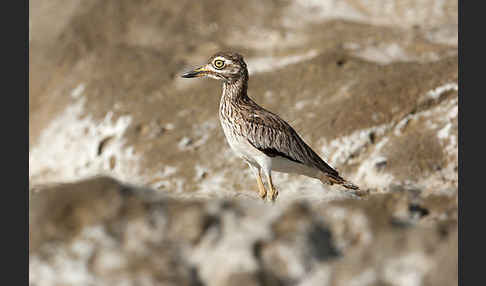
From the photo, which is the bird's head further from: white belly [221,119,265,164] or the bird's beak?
white belly [221,119,265,164]

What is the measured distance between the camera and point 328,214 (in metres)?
9.09

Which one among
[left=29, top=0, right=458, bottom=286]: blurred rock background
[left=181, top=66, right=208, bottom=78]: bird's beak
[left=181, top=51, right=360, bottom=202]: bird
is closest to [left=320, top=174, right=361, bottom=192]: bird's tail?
[left=181, top=51, right=360, bottom=202]: bird

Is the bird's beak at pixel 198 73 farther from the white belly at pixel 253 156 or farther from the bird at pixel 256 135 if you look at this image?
the white belly at pixel 253 156

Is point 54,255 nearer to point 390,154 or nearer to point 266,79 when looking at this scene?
point 390,154

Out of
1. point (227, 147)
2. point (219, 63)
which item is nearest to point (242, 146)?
point (219, 63)

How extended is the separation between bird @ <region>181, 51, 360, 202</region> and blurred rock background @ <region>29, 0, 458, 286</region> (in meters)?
0.69

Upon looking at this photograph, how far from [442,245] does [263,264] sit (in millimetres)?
2069

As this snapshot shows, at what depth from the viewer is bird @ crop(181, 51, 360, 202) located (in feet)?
42.2

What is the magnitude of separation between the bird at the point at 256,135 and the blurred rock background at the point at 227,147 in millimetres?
685

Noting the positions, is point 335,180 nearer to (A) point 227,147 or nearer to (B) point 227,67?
(B) point 227,67

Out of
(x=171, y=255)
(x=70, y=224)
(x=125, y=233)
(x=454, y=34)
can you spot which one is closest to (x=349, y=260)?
(x=171, y=255)

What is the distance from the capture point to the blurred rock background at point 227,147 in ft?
28.6

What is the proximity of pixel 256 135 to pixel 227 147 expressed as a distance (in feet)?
22.0

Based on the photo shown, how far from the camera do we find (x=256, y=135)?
12805mm
